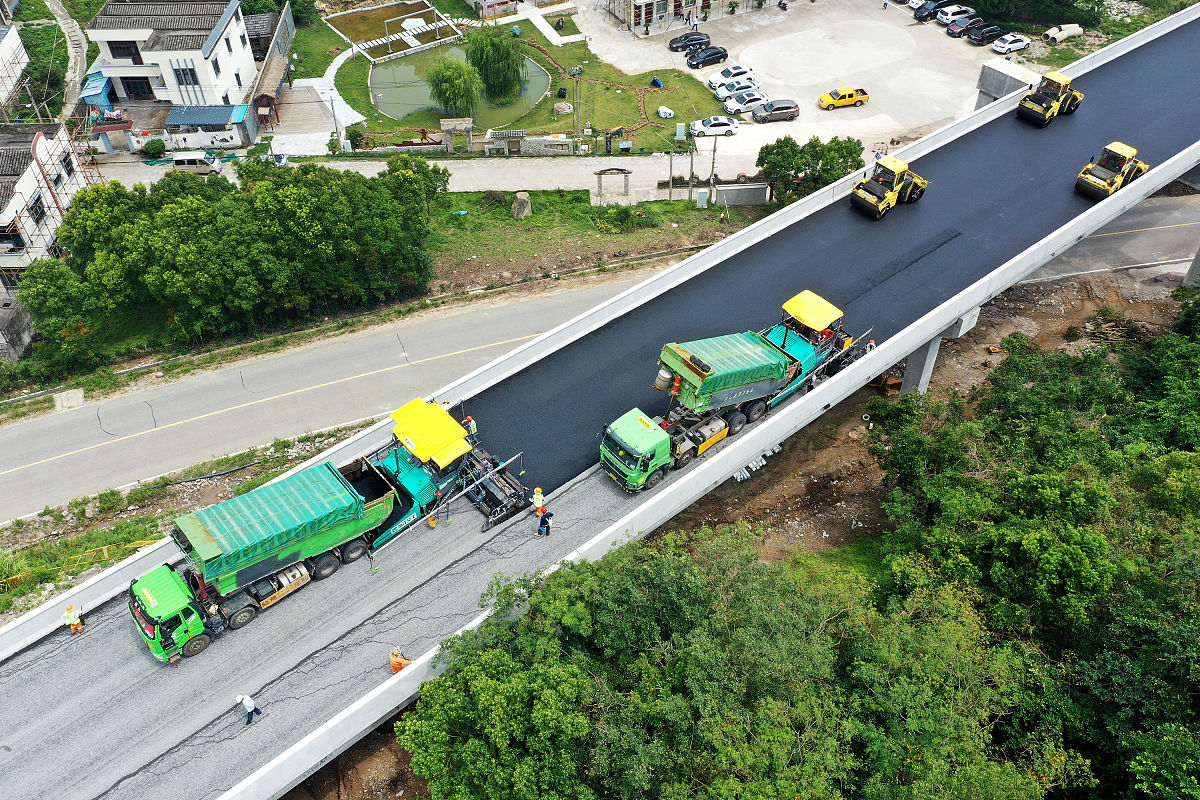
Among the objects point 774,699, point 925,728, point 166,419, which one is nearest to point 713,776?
point 774,699

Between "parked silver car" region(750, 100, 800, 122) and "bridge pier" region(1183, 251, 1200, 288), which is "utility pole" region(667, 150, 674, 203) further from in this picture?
"bridge pier" region(1183, 251, 1200, 288)

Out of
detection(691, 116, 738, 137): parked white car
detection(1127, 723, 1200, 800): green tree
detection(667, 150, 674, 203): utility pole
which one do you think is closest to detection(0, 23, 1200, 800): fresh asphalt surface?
detection(667, 150, 674, 203): utility pole

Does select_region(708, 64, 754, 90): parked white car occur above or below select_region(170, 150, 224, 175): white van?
above

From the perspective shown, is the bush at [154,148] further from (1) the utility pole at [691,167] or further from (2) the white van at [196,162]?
(1) the utility pole at [691,167]

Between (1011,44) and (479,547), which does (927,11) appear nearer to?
(1011,44)

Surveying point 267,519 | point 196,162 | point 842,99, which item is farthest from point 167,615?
point 842,99

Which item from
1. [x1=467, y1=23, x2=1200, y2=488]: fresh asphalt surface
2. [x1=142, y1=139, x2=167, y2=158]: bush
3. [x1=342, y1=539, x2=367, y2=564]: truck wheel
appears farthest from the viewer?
[x1=142, y1=139, x2=167, y2=158]: bush
